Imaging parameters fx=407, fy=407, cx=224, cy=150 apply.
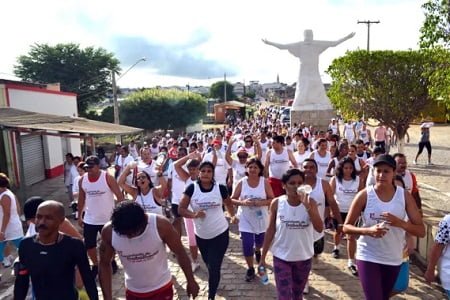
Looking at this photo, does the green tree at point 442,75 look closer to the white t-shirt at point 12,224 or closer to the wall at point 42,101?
the white t-shirt at point 12,224

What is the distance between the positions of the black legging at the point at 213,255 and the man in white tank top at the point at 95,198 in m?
1.38

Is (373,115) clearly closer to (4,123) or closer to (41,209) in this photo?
(4,123)

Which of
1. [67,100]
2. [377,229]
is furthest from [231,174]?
[67,100]

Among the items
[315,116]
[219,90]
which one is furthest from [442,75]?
[219,90]

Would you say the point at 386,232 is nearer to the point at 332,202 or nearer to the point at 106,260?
the point at 332,202

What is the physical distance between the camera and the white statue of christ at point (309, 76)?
22.6 metres

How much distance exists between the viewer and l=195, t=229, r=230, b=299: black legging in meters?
4.33

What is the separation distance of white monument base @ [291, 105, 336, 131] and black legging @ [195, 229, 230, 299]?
18430 mm

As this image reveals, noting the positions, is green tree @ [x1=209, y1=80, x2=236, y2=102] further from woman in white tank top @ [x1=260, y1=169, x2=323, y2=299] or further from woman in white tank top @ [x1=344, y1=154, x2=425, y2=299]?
woman in white tank top @ [x1=344, y1=154, x2=425, y2=299]

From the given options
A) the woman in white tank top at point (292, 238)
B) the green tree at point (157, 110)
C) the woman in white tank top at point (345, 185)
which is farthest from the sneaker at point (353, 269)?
the green tree at point (157, 110)

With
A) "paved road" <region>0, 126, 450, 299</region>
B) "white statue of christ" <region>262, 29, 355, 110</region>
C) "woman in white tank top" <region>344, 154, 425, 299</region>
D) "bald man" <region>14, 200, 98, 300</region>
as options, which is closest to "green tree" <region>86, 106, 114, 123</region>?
"white statue of christ" <region>262, 29, 355, 110</region>

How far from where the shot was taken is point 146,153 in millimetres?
7652

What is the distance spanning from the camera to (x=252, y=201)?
191 inches

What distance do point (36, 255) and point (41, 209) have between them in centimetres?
32
